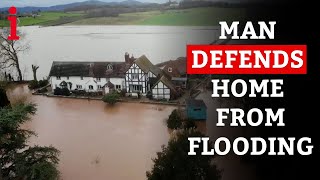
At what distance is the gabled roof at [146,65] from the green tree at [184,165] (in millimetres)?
3769

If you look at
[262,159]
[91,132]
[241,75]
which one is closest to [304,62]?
[241,75]

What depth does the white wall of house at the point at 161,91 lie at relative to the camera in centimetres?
640

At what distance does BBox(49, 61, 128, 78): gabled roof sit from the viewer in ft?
23.7

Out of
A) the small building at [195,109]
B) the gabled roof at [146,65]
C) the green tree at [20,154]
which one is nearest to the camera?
the green tree at [20,154]

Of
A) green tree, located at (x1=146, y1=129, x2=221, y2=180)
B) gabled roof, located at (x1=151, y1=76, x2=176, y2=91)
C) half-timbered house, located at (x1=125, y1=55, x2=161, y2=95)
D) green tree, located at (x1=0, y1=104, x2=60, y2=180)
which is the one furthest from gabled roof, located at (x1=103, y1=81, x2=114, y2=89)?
green tree, located at (x1=146, y1=129, x2=221, y2=180)

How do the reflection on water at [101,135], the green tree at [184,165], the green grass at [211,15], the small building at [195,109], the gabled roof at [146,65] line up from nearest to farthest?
1. the green grass at [211,15]
2. the green tree at [184,165]
3. the reflection on water at [101,135]
4. the small building at [195,109]
5. the gabled roof at [146,65]

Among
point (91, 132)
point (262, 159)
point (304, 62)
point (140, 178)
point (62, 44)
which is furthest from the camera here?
point (62, 44)

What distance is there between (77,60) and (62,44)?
0.43 m

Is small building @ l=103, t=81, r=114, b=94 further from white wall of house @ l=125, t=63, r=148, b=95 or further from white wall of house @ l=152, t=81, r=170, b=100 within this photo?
white wall of house @ l=152, t=81, r=170, b=100

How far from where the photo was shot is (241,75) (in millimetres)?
1915

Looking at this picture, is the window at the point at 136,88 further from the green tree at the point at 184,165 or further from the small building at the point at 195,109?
the green tree at the point at 184,165

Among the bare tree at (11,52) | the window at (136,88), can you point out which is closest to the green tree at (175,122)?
the window at (136,88)

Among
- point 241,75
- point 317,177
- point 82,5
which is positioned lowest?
point 317,177

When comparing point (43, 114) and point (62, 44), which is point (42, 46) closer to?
point (62, 44)
